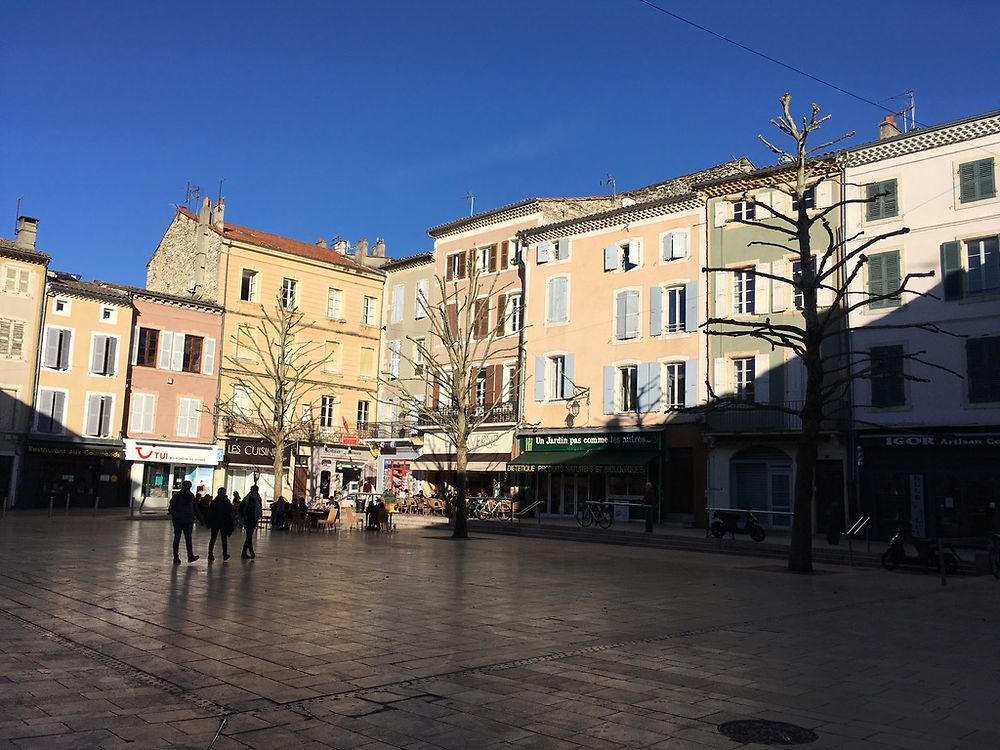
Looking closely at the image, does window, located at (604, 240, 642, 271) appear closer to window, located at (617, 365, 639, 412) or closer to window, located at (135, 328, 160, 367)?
window, located at (617, 365, 639, 412)

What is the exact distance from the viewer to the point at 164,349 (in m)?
42.6

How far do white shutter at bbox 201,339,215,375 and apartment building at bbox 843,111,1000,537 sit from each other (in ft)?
101

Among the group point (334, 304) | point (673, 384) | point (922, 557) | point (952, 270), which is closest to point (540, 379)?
point (673, 384)

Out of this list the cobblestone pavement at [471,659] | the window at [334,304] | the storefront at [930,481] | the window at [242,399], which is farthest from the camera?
the window at [334,304]

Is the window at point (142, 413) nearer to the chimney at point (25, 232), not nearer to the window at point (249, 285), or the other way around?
the window at point (249, 285)

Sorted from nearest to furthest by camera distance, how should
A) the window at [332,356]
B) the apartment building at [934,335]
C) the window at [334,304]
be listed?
the apartment building at [934,335]
the window at [332,356]
the window at [334,304]

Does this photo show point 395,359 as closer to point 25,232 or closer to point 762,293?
point 25,232

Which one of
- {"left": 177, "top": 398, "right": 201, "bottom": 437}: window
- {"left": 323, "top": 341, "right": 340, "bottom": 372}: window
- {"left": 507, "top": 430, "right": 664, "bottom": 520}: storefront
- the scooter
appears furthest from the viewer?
{"left": 323, "top": 341, "right": 340, "bottom": 372}: window

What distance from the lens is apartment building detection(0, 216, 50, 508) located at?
3722cm

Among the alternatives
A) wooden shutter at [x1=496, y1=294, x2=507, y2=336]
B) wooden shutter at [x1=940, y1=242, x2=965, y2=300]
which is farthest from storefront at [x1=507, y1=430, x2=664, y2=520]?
wooden shutter at [x1=940, y1=242, x2=965, y2=300]

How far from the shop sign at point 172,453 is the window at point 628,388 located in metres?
21.6

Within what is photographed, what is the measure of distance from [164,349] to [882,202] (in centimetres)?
3331

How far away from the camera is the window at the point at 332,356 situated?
1869 inches

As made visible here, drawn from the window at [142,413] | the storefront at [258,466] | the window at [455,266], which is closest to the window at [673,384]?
the window at [455,266]
